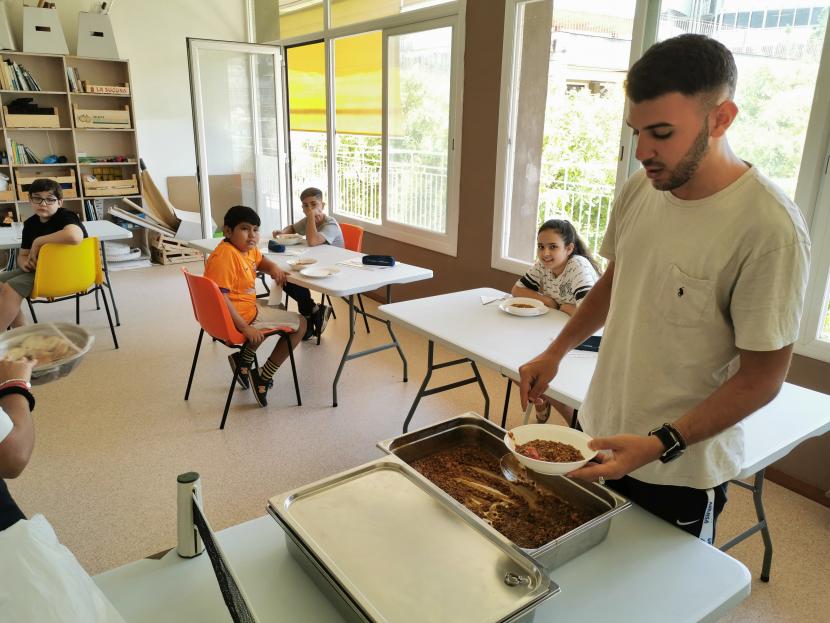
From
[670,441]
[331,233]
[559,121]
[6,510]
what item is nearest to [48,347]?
[6,510]

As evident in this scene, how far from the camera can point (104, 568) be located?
6.60 feet

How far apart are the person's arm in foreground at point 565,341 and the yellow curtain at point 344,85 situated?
3.71 metres

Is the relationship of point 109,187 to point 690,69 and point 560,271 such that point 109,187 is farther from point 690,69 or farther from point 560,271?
point 690,69

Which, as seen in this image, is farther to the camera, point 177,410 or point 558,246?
point 177,410

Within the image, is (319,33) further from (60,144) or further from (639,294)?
(639,294)

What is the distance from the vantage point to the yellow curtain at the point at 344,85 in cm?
484

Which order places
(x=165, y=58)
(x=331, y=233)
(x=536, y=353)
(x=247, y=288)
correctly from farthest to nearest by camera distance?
1. (x=165, y=58)
2. (x=331, y=233)
3. (x=247, y=288)
4. (x=536, y=353)

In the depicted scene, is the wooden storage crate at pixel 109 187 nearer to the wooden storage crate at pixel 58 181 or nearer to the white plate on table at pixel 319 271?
the wooden storage crate at pixel 58 181

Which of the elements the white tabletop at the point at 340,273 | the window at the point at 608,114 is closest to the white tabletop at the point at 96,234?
the white tabletop at the point at 340,273

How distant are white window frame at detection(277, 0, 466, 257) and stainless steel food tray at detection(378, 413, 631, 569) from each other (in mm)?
3129

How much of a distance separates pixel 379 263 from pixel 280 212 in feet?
10.4

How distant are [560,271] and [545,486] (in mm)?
1689

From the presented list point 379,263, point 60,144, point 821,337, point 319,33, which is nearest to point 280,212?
point 319,33

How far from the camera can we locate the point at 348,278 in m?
3.15
